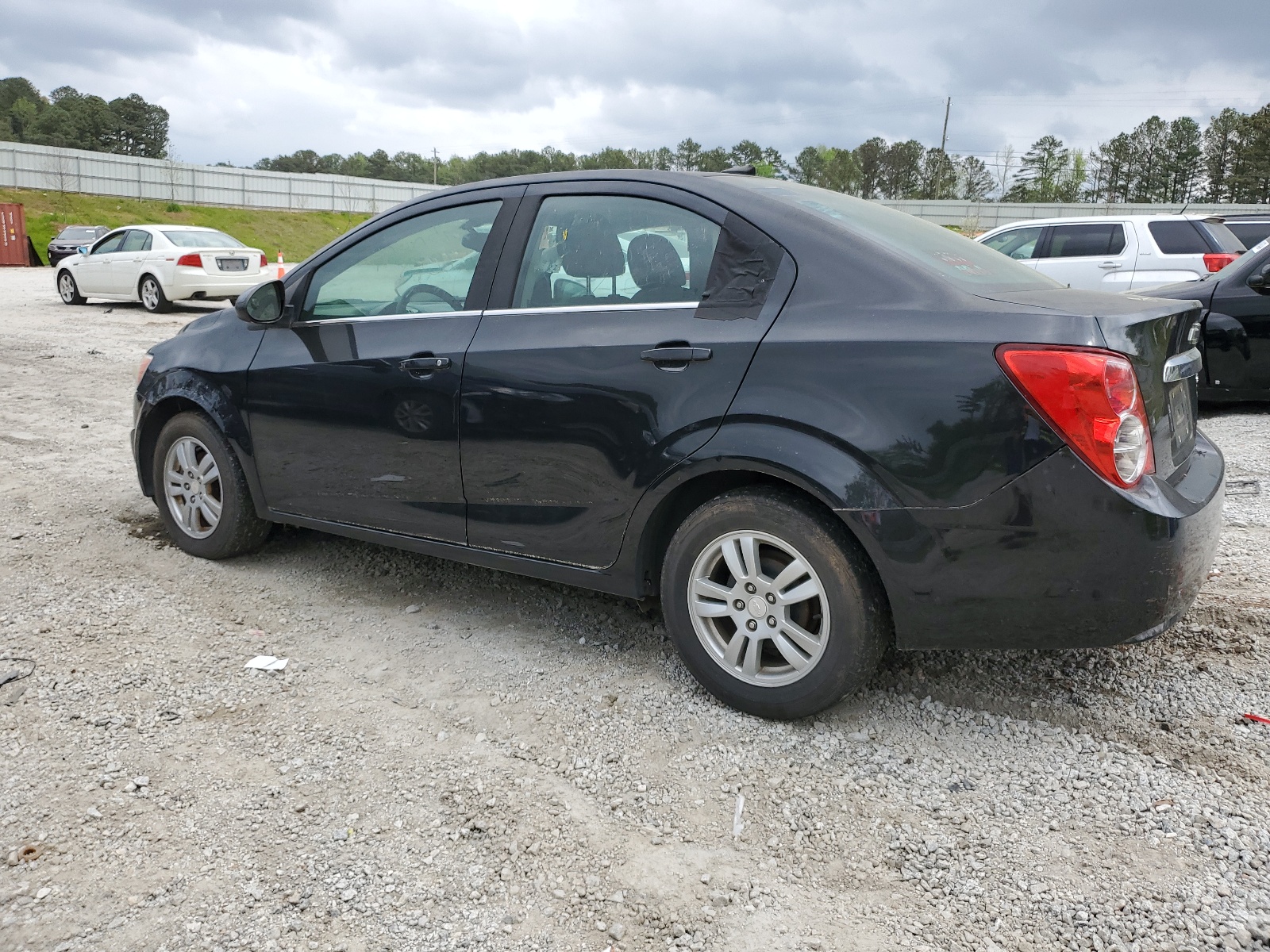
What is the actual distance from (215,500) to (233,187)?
2336 inches

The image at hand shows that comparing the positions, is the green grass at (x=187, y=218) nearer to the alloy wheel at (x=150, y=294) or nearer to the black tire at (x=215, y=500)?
the alloy wheel at (x=150, y=294)

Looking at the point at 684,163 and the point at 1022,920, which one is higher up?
the point at 684,163

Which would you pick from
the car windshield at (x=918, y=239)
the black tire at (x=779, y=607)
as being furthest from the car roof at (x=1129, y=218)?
the black tire at (x=779, y=607)

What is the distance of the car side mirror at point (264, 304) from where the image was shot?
4.39 meters

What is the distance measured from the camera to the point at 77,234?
3034 cm

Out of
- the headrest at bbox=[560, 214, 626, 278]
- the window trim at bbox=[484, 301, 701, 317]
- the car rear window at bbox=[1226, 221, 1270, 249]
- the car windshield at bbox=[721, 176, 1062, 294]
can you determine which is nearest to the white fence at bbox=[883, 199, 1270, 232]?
the car rear window at bbox=[1226, 221, 1270, 249]

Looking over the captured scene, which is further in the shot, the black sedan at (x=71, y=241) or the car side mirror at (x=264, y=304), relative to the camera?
the black sedan at (x=71, y=241)

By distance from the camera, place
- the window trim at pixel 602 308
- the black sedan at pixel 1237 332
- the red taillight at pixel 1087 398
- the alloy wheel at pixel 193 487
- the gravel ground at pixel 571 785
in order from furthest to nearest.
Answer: the black sedan at pixel 1237 332, the alloy wheel at pixel 193 487, the window trim at pixel 602 308, the red taillight at pixel 1087 398, the gravel ground at pixel 571 785

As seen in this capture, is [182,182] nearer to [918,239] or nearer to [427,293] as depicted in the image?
[427,293]

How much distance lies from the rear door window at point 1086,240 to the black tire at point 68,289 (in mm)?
16362

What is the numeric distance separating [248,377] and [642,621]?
2.03 m

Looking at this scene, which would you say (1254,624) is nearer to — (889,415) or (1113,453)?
(1113,453)

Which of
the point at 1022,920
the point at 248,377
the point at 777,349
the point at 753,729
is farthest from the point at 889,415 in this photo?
the point at 248,377

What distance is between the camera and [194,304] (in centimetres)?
1900
